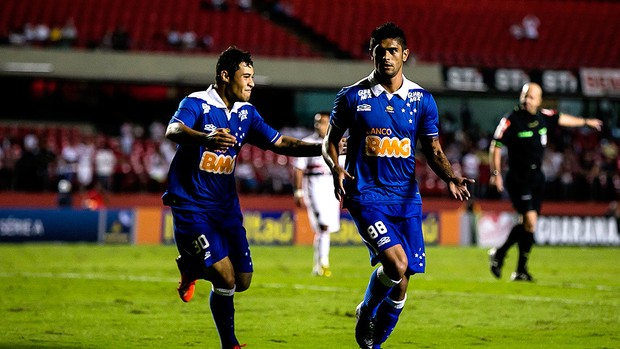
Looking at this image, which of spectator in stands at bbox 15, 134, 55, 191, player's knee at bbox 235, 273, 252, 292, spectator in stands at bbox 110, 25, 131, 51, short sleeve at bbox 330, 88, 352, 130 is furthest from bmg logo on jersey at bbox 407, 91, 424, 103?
spectator in stands at bbox 110, 25, 131, 51

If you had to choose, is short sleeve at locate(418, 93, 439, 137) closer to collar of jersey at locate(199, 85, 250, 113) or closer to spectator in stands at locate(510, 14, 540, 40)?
collar of jersey at locate(199, 85, 250, 113)

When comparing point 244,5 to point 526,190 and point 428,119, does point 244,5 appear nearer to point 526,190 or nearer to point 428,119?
point 526,190

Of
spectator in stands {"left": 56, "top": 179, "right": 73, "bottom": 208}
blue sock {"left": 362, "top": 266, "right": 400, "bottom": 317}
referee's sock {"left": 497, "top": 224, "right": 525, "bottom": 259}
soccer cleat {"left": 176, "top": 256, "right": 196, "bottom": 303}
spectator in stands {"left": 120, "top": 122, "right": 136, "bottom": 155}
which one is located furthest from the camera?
spectator in stands {"left": 120, "top": 122, "right": 136, "bottom": 155}

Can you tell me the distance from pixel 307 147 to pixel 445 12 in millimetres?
32905

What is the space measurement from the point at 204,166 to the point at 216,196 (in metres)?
0.26

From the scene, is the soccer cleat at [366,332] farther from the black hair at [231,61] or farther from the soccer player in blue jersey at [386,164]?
the black hair at [231,61]

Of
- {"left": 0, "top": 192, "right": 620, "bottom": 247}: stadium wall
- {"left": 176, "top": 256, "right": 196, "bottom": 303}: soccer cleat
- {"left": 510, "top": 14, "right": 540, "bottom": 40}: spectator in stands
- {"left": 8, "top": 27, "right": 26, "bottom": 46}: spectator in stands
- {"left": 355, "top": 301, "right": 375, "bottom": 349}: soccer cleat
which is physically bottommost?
{"left": 0, "top": 192, "right": 620, "bottom": 247}: stadium wall

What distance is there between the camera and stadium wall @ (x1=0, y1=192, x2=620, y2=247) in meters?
25.1

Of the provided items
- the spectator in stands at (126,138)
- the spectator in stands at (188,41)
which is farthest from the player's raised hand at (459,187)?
the spectator in stands at (188,41)

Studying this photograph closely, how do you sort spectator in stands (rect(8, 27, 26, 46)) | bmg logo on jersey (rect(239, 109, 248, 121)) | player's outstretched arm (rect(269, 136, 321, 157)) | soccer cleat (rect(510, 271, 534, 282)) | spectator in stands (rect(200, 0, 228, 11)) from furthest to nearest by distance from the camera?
1. spectator in stands (rect(200, 0, 228, 11))
2. spectator in stands (rect(8, 27, 26, 46))
3. soccer cleat (rect(510, 271, 534, 282))
4. player's outstretched arm (rect(269, 136, 321, 157))
5. bmg logo on jersey (rect(239, 109, 248, 121))

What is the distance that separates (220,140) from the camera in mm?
7090

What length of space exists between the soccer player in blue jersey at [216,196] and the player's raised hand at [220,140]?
0.43m

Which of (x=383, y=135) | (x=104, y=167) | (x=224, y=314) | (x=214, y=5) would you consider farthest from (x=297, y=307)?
(x=214, y=5)

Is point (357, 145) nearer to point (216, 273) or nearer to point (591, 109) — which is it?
point (216, 273)
